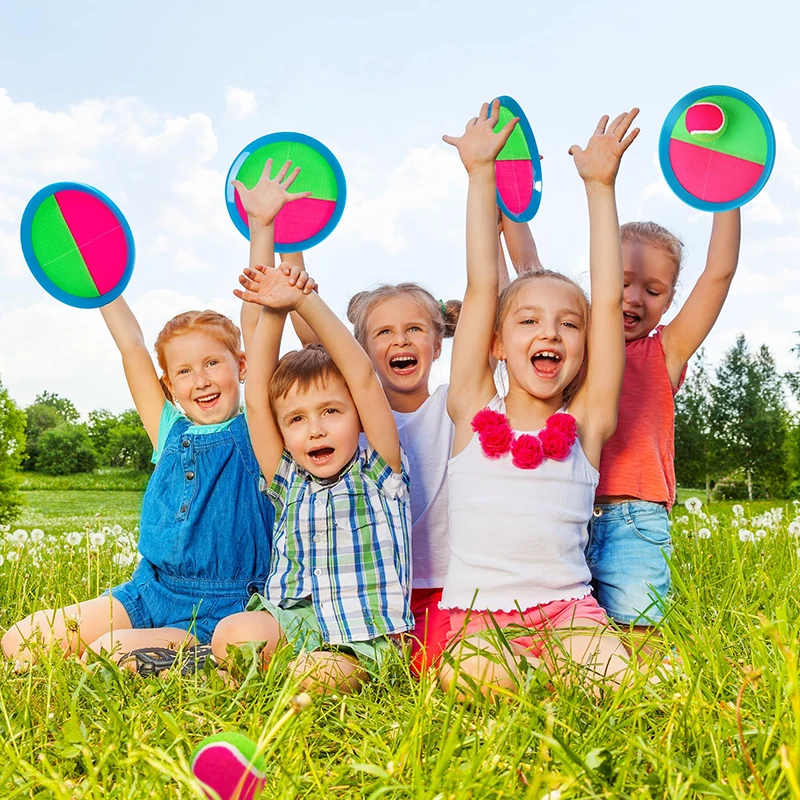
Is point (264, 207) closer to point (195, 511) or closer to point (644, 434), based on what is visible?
point (195, 511)

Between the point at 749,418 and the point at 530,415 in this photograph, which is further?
the point at 749,418

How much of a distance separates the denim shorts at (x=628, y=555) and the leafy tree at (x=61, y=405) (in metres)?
25.7

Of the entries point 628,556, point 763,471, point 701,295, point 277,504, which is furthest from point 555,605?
point 763,471

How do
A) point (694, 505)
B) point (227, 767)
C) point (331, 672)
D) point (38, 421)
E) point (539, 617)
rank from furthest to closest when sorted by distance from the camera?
point (38, 421) < point (694, 505) < point (539, 617) < point (331, 672) < point (227, 767)

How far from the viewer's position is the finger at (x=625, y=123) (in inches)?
112

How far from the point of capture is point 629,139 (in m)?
2.82

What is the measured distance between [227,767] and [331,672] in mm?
1064

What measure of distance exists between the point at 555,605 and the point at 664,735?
0.79 meters

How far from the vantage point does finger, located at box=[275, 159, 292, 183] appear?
122 inches

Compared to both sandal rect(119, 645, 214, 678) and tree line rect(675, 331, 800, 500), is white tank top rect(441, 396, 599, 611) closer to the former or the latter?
sandal rect(119, 645, 214, 678)

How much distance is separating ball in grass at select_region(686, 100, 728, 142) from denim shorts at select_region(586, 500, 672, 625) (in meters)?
1.37

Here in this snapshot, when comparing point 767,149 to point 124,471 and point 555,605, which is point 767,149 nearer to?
point 555,605

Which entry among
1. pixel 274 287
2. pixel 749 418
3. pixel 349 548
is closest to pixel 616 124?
pixel 274 287

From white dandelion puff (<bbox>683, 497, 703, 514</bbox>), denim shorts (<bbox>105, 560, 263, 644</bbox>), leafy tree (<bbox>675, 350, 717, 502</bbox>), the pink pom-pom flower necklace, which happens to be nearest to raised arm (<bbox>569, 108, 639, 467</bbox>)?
the pink pom-pom flower necklace
